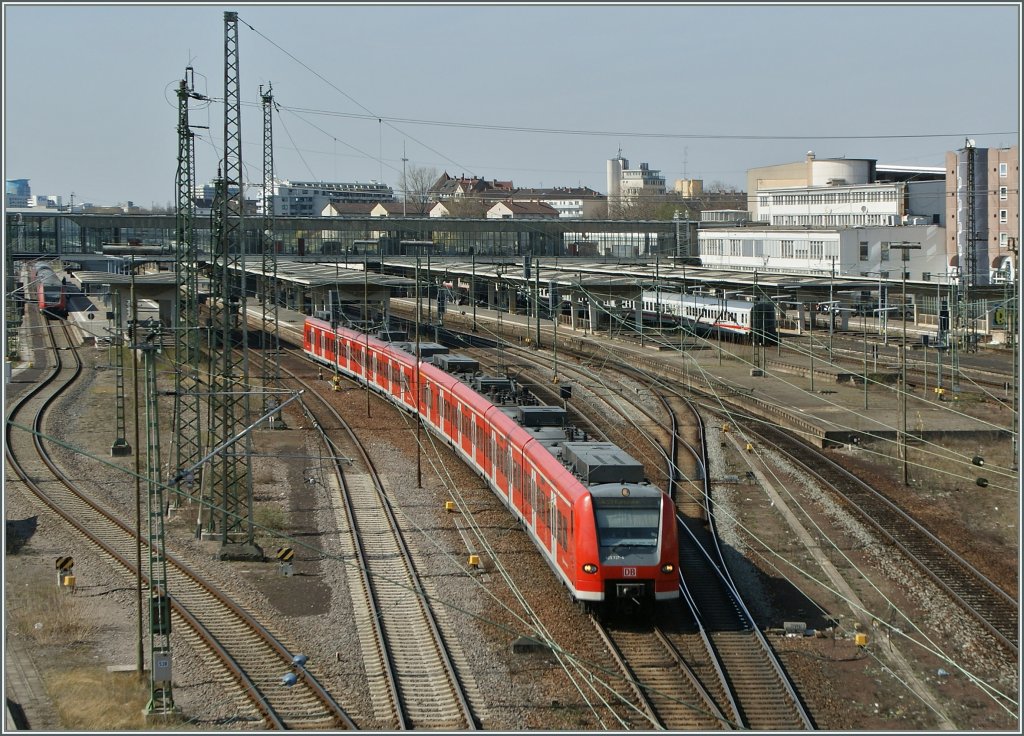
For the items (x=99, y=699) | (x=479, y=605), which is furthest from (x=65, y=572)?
(x=479, y=605)

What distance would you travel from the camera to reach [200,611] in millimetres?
17453

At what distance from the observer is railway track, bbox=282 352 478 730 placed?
13.7 metres

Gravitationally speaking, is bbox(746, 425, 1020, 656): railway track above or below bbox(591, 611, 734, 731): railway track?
above

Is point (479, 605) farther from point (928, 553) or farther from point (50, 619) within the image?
point (928, 553)

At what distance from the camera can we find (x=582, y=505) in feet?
52.2

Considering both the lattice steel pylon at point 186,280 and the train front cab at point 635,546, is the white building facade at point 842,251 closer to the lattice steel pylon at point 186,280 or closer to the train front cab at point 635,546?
the lattice steel pylon at point 186,280

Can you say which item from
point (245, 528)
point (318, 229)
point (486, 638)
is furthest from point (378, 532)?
point (318, 229)

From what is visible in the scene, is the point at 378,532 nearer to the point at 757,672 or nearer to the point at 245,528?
the point at 245,528

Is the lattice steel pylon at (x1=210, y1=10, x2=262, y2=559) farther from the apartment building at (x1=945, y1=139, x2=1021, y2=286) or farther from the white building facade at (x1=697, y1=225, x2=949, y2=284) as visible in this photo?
the apartment building at (x1=945, y1=139, x2=1021, y2=286)

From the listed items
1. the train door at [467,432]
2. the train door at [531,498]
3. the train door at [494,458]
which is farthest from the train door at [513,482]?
the train door at [467,432]

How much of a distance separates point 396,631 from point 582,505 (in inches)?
123

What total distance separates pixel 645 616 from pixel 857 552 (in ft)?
18.5

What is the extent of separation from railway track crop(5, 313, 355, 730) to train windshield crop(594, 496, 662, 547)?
4.25 metres

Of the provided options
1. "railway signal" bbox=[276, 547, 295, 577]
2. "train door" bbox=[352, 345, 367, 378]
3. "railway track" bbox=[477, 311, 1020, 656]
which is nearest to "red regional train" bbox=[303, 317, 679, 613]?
"railway signal" bbox=[276, 547, 295, 577]
